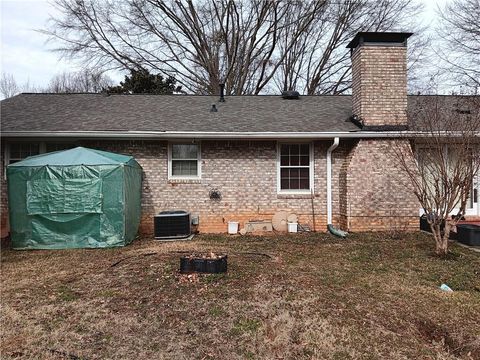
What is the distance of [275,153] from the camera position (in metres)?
9.74

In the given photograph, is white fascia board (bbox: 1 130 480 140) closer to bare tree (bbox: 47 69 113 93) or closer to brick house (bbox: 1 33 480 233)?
brick house (bbox: 1 33 480 233)

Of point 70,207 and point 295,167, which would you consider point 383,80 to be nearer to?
point 295,167

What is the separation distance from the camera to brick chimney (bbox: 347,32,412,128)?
9266mm

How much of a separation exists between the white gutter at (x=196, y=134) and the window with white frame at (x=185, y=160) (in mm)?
572

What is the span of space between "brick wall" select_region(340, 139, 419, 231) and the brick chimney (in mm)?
834

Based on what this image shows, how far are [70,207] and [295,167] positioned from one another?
5.90m

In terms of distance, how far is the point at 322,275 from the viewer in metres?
5.39

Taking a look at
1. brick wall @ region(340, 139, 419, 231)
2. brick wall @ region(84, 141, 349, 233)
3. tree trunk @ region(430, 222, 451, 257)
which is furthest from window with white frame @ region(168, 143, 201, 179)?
tree trunk @ region(430, 222, 451, 257)

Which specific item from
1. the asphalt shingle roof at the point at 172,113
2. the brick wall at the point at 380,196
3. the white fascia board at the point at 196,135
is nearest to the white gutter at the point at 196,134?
the white fascia board at the point at 196,135

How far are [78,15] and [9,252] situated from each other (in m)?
18.4

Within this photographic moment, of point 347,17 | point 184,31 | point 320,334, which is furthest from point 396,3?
point 320,334

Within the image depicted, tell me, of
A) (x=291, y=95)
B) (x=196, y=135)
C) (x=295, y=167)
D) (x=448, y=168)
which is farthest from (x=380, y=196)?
(x=291, y=95)

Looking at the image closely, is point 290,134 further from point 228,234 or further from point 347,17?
point 347,17

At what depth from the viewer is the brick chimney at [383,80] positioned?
9266 mm
